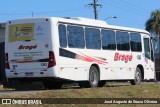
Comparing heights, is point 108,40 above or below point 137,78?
above

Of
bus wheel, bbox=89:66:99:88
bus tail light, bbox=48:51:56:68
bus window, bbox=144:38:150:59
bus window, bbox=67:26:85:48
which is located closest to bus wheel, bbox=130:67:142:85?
bus window, bbox=144:38:150:59

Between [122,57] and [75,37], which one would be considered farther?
[122,57]

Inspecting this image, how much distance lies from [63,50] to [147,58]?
8080mm

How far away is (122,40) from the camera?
24.4 meters

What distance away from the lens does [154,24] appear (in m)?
64.6

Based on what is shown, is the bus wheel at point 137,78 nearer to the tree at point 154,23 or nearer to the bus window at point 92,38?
the bus window at point 92,38

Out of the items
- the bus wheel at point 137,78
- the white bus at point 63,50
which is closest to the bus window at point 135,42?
the bus wheel at point 137,78

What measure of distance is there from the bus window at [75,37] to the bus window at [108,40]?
68.7 inches

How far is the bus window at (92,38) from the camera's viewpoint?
21750mm

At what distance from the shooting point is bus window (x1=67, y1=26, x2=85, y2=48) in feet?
67.6

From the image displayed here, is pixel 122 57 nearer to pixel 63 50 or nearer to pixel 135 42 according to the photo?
pixel 135 42

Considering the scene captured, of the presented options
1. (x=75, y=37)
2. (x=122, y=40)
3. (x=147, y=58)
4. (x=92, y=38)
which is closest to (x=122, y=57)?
(x=122, y=40)

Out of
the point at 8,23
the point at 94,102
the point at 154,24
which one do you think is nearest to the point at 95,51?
the point at 8,23

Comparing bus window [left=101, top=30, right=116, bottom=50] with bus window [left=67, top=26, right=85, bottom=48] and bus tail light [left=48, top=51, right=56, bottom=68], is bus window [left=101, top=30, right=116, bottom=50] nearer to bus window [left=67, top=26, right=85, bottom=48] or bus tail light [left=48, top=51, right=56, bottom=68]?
bus window [left=67, top=26, right=85, bottom=48]
